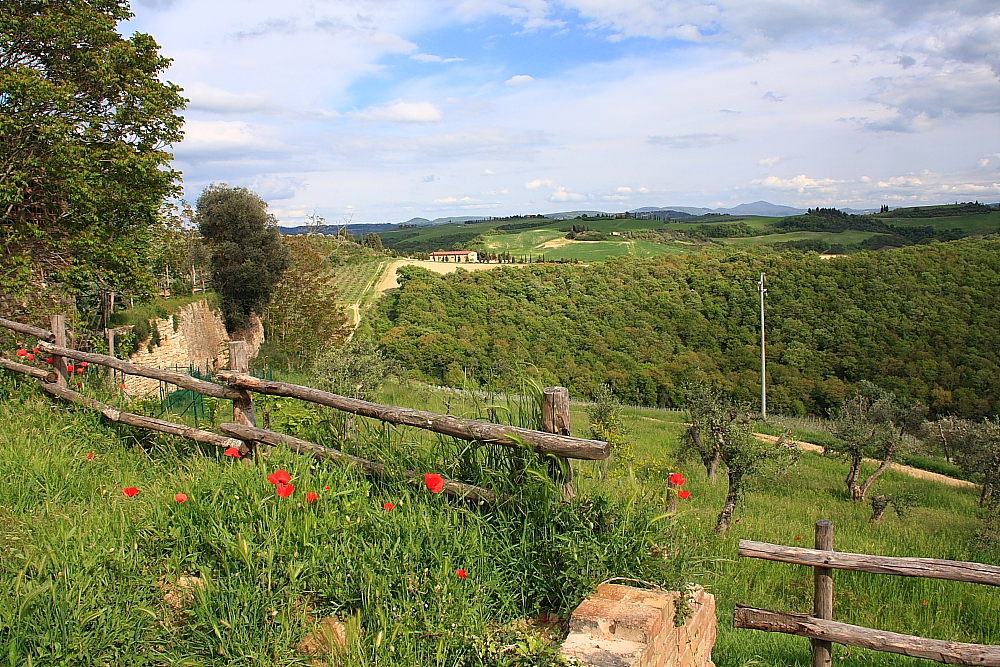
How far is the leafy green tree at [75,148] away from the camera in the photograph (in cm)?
1060

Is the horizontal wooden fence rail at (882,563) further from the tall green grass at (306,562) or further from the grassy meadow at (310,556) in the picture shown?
the tall green grass at (306,562)

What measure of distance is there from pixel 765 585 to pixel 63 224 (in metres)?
13.5

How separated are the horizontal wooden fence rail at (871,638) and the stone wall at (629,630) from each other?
87 centimetres

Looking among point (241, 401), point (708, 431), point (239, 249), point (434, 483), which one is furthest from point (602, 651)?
point (239, 249)

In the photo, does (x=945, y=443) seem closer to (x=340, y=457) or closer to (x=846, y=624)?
(x=846, y=624)

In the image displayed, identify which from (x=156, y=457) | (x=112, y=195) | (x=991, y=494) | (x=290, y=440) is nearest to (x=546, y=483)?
(x=290, y=440)

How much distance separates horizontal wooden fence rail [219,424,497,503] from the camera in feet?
10.3

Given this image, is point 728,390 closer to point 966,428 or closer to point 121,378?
point 966,428

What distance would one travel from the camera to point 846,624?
3.47 m

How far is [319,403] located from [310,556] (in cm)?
141

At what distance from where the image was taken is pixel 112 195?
39.4ft

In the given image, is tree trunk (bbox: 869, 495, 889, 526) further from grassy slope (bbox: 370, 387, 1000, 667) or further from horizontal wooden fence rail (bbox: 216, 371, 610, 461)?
horizontal wooden fence rail (bbox: 216, 371, 610, 461)

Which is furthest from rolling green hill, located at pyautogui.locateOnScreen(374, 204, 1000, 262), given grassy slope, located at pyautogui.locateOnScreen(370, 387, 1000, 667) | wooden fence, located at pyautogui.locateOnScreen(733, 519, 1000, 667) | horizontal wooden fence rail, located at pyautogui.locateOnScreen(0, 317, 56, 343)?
wooden fence, located at pyautogui.locateOnScreen(733, 519, 1000, 667)

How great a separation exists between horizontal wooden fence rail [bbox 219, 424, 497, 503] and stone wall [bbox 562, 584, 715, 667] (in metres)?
0.78
